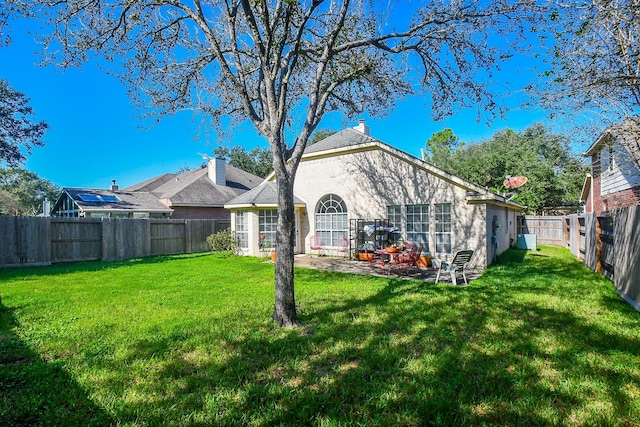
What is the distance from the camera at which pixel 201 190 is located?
75.8ft

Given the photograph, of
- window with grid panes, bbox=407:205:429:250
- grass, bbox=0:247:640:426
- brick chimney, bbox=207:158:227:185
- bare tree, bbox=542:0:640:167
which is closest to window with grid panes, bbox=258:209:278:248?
window with grid panes, bbox=407:205:429:250

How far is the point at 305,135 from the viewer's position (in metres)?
5.80

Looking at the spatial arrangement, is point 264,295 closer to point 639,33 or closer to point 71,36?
point 71,36

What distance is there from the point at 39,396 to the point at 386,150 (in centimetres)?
1194

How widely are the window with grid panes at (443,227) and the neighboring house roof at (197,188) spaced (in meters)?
15.9

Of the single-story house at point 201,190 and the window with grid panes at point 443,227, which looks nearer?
the window with grid panes at point 443,227

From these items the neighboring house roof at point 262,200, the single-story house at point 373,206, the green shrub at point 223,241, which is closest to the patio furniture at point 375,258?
the single-story house at point 373,206

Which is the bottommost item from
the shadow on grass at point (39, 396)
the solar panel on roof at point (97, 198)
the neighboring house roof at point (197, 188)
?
the shadow on grass at point (39, 396)

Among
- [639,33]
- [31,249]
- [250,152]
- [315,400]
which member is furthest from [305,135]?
[250,152]

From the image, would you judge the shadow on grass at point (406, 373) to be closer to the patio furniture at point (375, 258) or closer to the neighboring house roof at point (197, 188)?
the patio furniture at point (375, 258)

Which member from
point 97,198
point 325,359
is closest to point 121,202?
point 97,198

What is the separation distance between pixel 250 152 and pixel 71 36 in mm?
38355

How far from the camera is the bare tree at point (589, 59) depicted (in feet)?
19.0

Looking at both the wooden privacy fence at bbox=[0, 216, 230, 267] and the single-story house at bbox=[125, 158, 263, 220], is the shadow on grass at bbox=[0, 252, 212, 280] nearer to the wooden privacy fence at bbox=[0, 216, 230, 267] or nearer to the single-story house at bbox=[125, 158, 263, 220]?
the wooden privacy fence at bbox=[0, 216, 230, 267]
